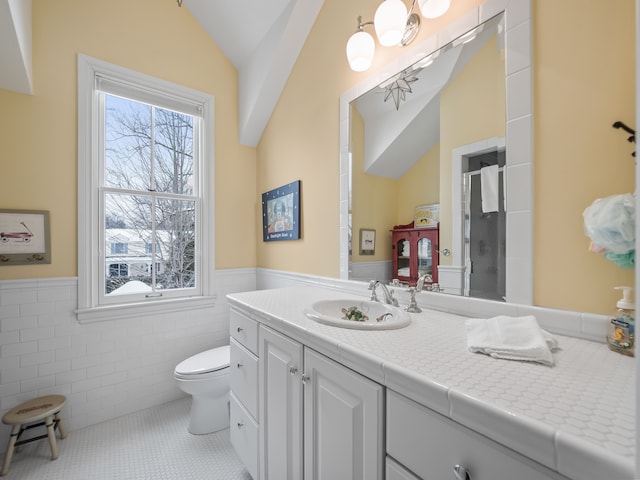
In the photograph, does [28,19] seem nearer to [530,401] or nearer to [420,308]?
[420,308]

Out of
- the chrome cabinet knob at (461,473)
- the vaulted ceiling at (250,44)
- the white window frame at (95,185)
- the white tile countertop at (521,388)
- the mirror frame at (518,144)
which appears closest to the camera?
the white tile countertop at (521,388)

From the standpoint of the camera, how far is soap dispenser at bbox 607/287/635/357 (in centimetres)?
71

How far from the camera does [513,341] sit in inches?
29.3

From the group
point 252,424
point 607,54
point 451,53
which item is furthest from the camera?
point 252,424

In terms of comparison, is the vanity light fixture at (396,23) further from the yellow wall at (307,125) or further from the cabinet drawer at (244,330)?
the cabinet drawer at (244,330)

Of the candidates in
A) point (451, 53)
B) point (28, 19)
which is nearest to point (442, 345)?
point (451, 53)

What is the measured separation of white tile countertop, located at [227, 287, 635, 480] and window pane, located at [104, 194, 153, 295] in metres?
1.80

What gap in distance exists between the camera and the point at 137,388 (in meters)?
2.11

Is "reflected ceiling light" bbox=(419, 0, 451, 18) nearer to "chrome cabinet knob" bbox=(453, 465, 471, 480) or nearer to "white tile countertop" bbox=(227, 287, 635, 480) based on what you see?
"white tile countertop" bbox=(227, 287, 635, 480)

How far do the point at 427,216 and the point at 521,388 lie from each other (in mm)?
832

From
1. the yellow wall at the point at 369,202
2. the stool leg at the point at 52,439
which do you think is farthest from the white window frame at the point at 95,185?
the yellow wall at the point at 369,202

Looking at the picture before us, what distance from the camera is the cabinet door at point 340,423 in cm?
72

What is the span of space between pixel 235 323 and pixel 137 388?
4.14ft

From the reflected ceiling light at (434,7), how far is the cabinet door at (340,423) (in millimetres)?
1453
